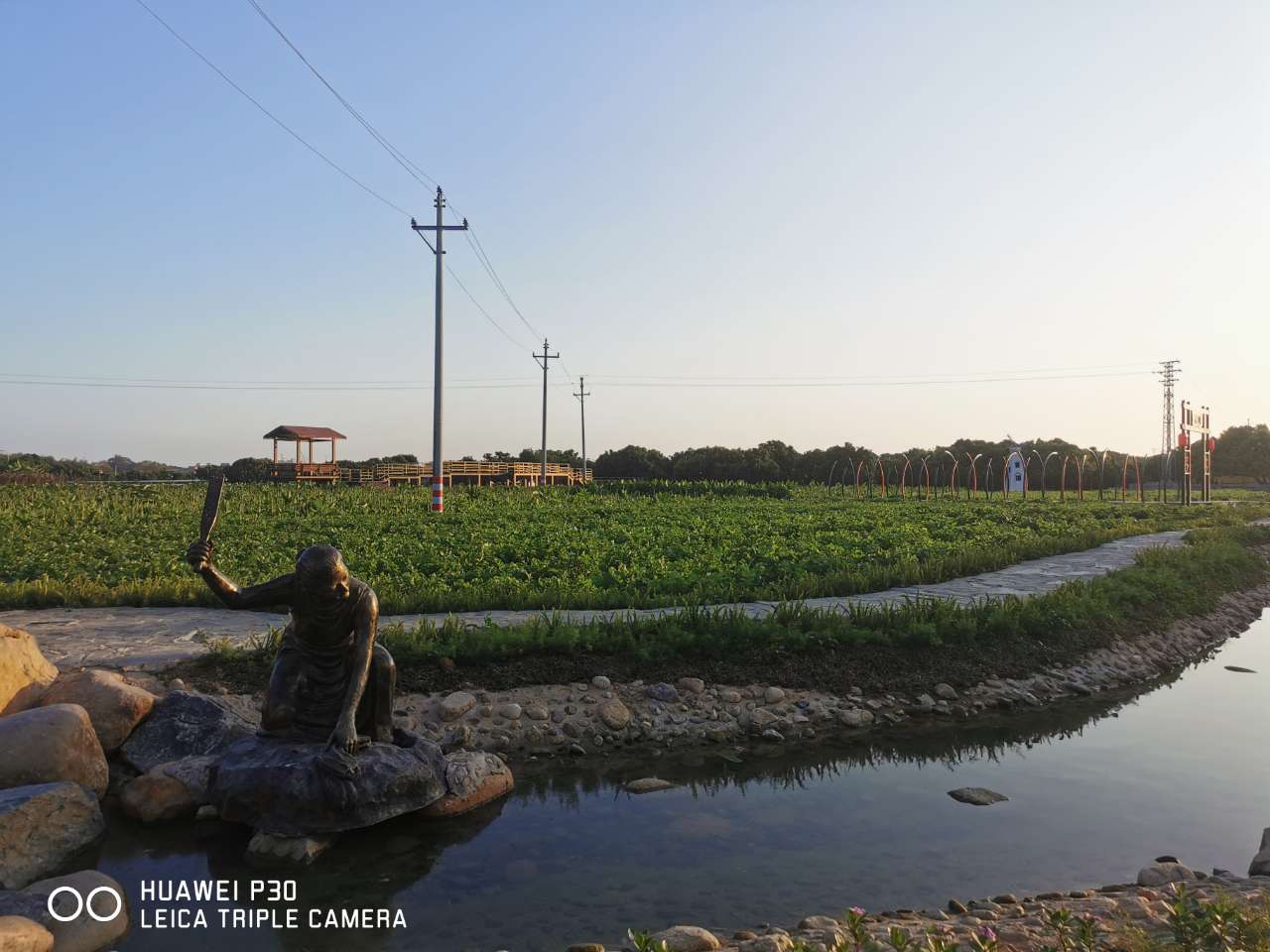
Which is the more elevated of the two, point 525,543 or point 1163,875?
point 525,543

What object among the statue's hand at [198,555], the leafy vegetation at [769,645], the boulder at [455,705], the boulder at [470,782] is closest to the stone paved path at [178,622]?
Answer: the leafy vegetation at [769,645]

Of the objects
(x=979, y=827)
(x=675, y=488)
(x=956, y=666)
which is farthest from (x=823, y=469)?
(x=979, y=827)

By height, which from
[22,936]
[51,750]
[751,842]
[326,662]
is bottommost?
[751,842]

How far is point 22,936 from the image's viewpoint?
4402 millimetres

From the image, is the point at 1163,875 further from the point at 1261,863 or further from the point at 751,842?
the point at 751,842

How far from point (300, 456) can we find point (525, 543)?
35.2 metres

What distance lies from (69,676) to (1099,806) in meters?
8.64

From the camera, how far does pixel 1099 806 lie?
7172 millimetres

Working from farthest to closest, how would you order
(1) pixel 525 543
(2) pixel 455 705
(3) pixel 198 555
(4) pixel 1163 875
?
(1) pixel 525 543 → (2) pixel 455 705 → (3) pixel 198 555 → (4) pixel 1163 875

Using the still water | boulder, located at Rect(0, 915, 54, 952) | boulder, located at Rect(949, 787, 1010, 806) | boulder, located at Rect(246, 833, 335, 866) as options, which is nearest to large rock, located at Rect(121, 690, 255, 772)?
the still water

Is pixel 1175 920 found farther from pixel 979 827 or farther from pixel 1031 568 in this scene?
pixel 1031 568

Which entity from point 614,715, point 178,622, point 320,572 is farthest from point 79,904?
point 178,622

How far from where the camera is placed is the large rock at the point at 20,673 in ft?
24.0

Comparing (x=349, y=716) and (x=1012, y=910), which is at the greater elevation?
(x=349, y=716)
